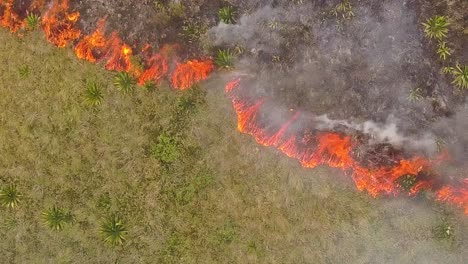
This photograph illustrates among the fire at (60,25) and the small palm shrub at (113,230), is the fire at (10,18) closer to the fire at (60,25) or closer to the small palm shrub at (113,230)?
the fire at (60,25)

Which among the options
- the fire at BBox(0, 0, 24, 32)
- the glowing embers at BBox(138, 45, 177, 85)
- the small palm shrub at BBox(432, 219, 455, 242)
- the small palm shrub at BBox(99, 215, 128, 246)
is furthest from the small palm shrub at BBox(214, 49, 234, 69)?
the small palm shrub at BBox(432, 219, 455, 242)

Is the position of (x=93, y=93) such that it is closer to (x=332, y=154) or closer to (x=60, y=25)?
(x=60, y=25)

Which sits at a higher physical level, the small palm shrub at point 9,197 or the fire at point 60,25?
the fire at point 60,25

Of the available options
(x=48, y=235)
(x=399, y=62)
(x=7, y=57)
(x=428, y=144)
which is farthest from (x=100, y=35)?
(x=428, y=144)

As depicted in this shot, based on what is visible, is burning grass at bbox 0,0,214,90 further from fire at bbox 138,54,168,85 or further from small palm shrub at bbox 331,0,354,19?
small palm shrub at bbox 331,0,354,19

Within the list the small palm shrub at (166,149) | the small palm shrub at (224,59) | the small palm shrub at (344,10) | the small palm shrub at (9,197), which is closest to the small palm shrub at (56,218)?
the small palm shrub at (9,197)

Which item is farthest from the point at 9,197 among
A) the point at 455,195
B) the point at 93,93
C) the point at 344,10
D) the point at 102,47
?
the point at 455,195

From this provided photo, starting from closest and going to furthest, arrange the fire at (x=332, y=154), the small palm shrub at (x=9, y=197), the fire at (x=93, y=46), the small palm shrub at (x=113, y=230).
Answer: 1. the fire at (x=332, y=154)
2. the small palm shrub at (x=113, y=230)
3. the small palm shrub at (x=9, y=197)
4. the fire at (x=93, y=46)

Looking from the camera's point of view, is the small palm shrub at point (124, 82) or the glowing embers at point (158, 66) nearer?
the small palm shrub at point (124, 82)

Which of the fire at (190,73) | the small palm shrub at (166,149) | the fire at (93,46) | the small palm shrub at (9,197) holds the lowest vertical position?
the small palm shrub at (9,197)
